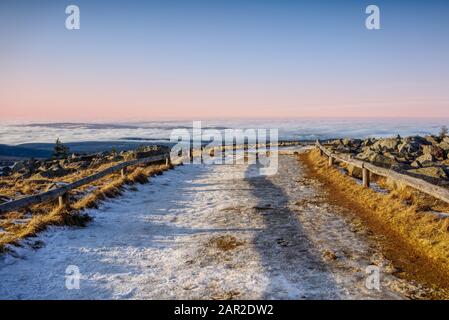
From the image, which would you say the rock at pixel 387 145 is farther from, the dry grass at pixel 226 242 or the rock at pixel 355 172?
the dry grass at pixel 226 242

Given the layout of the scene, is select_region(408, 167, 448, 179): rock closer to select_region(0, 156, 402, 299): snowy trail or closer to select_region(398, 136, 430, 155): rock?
select_region(0, 156, 402, 299): snowy trail

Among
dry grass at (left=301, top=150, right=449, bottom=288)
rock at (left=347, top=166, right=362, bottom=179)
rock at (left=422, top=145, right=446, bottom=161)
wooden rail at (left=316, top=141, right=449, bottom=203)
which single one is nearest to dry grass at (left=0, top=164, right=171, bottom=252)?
dry grass at (left=301, top=150, right=449, bottom=288)

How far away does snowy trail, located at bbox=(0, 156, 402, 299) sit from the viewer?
6.08m

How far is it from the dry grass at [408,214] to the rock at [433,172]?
1822mm

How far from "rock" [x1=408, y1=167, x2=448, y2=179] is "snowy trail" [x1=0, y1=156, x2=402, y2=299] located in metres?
5.69

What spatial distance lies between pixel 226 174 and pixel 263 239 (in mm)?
12525

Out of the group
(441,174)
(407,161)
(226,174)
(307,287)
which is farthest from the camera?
(226,174)

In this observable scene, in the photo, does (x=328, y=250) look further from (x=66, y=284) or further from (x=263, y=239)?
(x=66, y=284)

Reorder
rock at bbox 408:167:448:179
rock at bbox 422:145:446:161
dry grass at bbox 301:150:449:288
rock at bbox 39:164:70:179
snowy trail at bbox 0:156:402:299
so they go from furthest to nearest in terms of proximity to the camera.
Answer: rock at bbox 39:164:70:179 → rock at bbox 422:145:446:161 → rock at bbox 408:167:448:179 → dry grass at bbox 301:150:449:288 → snowy trail at bbox 0:156:402:299

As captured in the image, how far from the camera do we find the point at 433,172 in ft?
50.2

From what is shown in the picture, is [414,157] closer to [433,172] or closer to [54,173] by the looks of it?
[433,172]

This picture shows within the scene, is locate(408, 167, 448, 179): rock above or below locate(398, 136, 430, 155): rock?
below
